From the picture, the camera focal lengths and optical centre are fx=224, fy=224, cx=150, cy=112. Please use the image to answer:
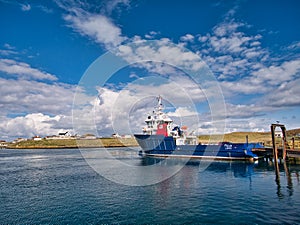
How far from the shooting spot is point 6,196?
21.8 metres

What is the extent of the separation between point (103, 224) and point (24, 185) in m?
A: 17.8

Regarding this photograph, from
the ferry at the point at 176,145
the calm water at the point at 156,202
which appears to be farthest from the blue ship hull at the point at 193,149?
the calm water at the point at 156,202

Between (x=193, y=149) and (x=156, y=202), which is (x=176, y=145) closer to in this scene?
(x=193, y=149)

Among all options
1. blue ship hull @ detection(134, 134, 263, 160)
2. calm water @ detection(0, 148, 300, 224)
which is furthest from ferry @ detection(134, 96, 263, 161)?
calm water @ detection(0, 148, 300, 224)

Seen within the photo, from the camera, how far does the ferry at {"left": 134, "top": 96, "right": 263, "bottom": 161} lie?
4741 centimetres

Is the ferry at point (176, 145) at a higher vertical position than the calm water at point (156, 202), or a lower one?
higher

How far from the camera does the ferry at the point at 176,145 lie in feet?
156

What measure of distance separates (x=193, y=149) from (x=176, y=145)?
16.7 ft

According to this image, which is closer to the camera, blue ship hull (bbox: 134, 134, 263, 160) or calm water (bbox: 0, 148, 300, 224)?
calm water (bbox: 0, 148, 300, 224)

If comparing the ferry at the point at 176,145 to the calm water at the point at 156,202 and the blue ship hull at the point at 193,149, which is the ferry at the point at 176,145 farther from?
the calm water at the point at 156,202

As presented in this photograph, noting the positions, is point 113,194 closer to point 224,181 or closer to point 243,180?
point 224,181

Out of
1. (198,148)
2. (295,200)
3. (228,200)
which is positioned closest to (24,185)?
(228,200)

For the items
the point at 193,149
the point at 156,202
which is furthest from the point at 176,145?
the point at 156,202

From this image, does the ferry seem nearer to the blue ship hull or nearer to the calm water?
the blue ship hull
